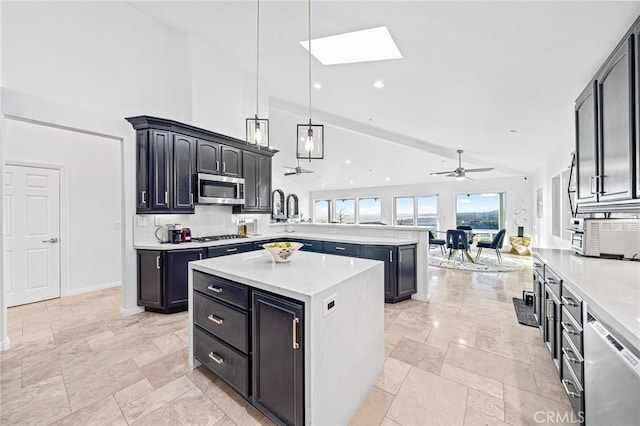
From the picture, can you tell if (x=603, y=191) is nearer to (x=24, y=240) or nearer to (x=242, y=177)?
(x=242, y=177)

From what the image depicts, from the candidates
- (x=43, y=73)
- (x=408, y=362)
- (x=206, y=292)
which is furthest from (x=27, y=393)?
(x=43, y=73)

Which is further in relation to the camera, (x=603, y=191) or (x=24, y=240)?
(x=24, y=240)

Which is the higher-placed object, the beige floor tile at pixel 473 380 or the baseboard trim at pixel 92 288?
the baseboard trim at pixel 92 288

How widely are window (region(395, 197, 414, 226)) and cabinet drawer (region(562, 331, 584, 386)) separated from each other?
905cm

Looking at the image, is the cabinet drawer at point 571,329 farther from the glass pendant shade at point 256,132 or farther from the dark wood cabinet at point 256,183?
the dark wood cabinet at point 256,183

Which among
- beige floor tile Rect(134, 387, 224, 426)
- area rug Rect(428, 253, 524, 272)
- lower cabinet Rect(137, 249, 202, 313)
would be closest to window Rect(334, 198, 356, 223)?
area rug Rect(428, 253, 524, 272)

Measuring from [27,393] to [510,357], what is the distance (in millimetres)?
3691

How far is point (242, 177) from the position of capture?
446 centimetres

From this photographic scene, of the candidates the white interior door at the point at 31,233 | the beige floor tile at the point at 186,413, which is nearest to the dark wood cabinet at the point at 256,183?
the white interior door at the point at 31,233

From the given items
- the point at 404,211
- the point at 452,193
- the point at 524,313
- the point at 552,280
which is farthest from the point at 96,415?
the point at 404,211

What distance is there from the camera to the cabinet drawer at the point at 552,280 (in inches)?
72.6

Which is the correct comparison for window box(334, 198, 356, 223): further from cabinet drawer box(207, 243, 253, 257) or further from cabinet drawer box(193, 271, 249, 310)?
cabinet drawer box(193, 271, 249, 310)

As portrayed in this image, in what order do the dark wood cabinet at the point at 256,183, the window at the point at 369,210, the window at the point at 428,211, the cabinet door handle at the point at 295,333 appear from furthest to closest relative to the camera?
the window at the point at 369,210, the window at the point at 428,211, the dark wood cabinet at the point at 256,183, the cabinet door handle at the point at 295,333

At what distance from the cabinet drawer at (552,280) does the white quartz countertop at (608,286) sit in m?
0.06
